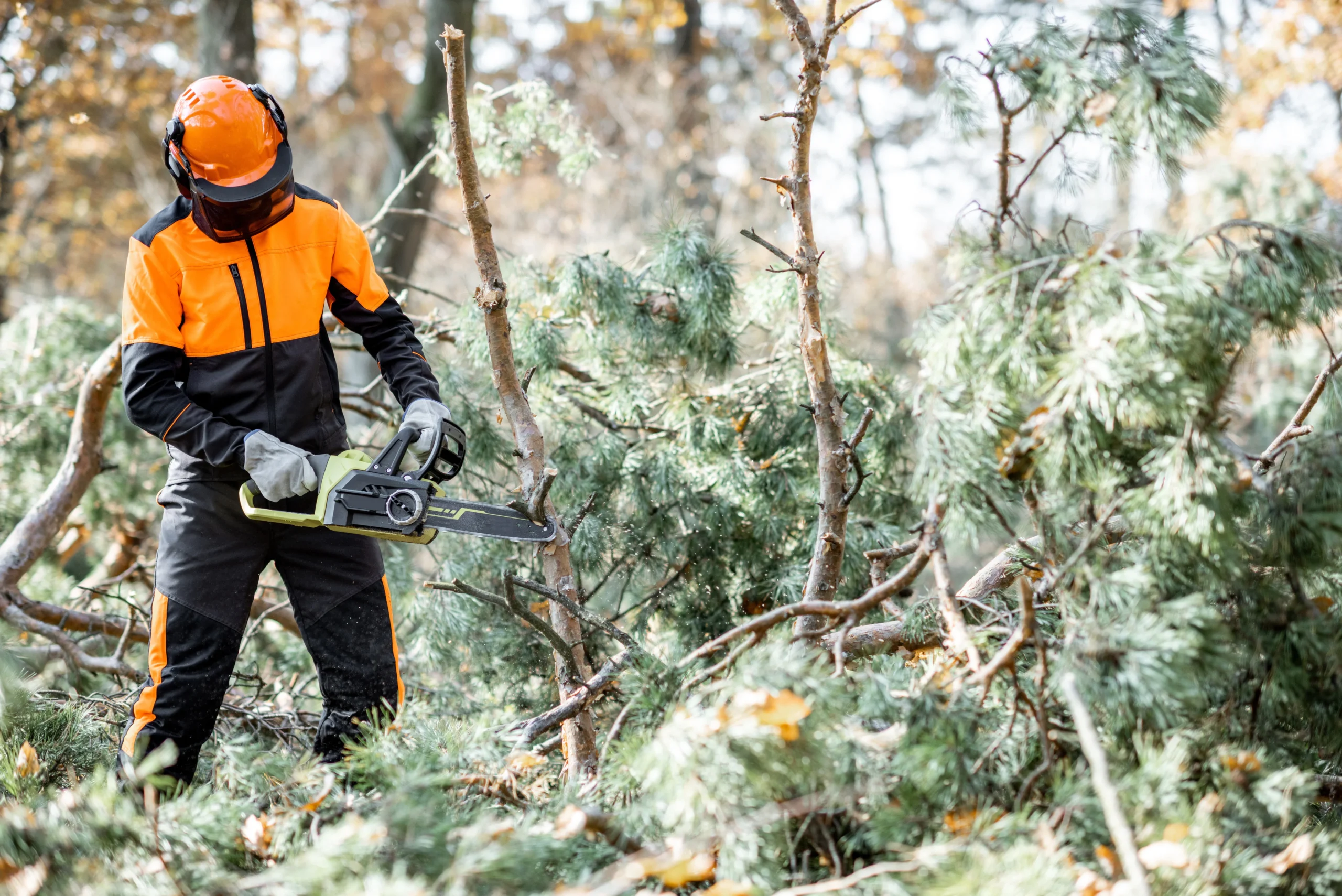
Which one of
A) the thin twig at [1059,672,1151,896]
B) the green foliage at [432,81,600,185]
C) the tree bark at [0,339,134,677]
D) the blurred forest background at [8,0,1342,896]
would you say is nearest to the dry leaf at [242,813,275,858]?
the blurred forest background at [8,0,1342,896]

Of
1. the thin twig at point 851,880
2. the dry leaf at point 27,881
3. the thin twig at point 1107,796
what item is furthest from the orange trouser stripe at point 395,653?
the thin twig at point 1107,796

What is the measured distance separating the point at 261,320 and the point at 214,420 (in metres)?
0.27

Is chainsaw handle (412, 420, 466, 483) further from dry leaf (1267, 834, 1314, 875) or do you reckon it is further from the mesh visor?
dry leaf (1267, 834, 1314, 875)

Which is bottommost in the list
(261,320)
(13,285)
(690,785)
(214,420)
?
(690,785)

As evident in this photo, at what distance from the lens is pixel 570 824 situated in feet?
4.40

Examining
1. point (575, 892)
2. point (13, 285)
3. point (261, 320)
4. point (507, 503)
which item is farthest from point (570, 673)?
point (13, 285)

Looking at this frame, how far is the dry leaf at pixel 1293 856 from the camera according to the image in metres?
1.19

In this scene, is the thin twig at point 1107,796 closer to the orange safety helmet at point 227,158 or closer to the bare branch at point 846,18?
the bare branch at point 846,18

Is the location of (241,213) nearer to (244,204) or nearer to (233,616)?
(244,204)

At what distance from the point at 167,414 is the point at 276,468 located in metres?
0.31

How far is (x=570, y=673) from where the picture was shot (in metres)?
2.01

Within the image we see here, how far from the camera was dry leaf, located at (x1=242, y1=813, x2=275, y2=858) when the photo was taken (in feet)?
4.56

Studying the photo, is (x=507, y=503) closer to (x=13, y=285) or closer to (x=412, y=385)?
(x=412, y=385)

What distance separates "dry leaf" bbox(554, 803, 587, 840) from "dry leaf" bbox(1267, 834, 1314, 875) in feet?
3.14
